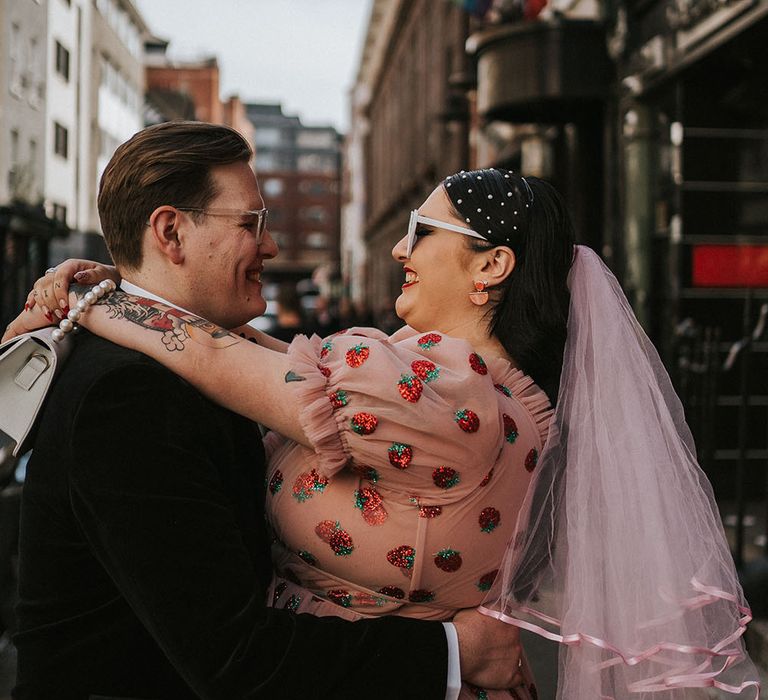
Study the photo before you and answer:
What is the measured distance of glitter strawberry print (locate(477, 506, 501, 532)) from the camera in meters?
1.76

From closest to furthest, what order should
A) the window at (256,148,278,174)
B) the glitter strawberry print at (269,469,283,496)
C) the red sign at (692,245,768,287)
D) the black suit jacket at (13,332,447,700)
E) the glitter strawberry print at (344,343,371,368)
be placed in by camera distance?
the black suit jacket at (13,332,447,700)
the glitter strawberry print at (344,343,371,368)
the glitter strawberry print at (269,469,283,496)
the red sign at (692,245,768,287)
the window at (256,148,278,174)

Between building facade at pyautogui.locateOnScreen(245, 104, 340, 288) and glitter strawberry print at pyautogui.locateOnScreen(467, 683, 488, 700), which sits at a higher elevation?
building facade at pyautogui.locateOnScreen(245, 104, 340, 288)

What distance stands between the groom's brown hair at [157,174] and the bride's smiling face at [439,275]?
18.9 inches

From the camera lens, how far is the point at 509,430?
183 centimetres

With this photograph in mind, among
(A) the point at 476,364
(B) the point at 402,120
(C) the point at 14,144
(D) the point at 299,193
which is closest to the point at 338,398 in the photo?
(A) the point at 476,364

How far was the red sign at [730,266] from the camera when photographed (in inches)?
316

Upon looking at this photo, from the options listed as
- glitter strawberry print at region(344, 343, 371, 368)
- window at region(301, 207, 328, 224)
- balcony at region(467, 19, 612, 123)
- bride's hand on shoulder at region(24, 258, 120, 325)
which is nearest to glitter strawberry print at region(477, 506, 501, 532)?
glitter strawberry print at region(344, 343, 371, 368)

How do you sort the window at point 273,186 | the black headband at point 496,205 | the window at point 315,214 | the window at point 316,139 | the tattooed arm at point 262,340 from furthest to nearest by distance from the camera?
the window at point 316,139
the window at point 273,186
the window at point 315,214
the tattooed arm at point 262,340
the black headband at point 496,205

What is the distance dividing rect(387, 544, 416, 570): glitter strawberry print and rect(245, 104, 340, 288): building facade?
318ft

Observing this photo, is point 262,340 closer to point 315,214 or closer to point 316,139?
point 315,214

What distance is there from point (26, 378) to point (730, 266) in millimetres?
7543

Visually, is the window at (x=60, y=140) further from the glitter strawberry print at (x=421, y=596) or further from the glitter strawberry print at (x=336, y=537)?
the glitter strawberry print at (x=421, y=596)

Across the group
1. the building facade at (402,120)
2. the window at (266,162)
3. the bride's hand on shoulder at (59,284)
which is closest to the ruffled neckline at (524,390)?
the bride's hand on shoulder at (59,284)

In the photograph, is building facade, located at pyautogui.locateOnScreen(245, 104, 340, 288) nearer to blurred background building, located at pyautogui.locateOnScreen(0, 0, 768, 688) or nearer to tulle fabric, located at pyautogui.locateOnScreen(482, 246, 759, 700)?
blurred background building, located at pyautogui.locateOnScreen(0, 0, 768, 688)
